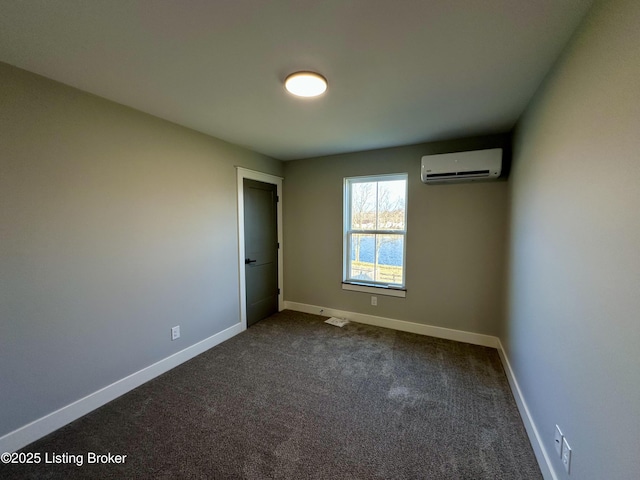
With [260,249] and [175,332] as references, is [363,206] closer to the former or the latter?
[260,249]

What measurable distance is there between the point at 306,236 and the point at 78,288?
8.62 feet

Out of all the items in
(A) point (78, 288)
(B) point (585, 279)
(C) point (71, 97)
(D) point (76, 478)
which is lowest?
(D) point (76, 478)

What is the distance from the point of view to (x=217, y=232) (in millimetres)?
3051

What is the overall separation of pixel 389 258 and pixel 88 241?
Result: 3.10 metres

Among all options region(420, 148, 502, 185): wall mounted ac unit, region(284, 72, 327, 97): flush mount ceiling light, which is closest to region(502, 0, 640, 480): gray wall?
region(420, 148, 502, 185): wall mounted ac unit

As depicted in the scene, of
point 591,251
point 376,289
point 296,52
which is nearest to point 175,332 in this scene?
point 376,289

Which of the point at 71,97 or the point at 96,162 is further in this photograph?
the point at 96,162

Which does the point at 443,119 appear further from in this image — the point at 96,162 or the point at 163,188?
the point at 96,162

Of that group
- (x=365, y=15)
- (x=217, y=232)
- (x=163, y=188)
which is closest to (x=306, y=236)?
(x=217, y=232)

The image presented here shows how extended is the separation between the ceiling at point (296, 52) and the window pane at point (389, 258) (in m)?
1.59

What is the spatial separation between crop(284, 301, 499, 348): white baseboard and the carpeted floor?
24 cm

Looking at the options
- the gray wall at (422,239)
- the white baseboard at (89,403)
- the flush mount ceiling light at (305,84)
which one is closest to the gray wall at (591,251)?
the gray wall at (422,239)

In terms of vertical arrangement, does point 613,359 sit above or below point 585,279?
below

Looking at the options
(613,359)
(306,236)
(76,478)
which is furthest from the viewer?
(306,236)
